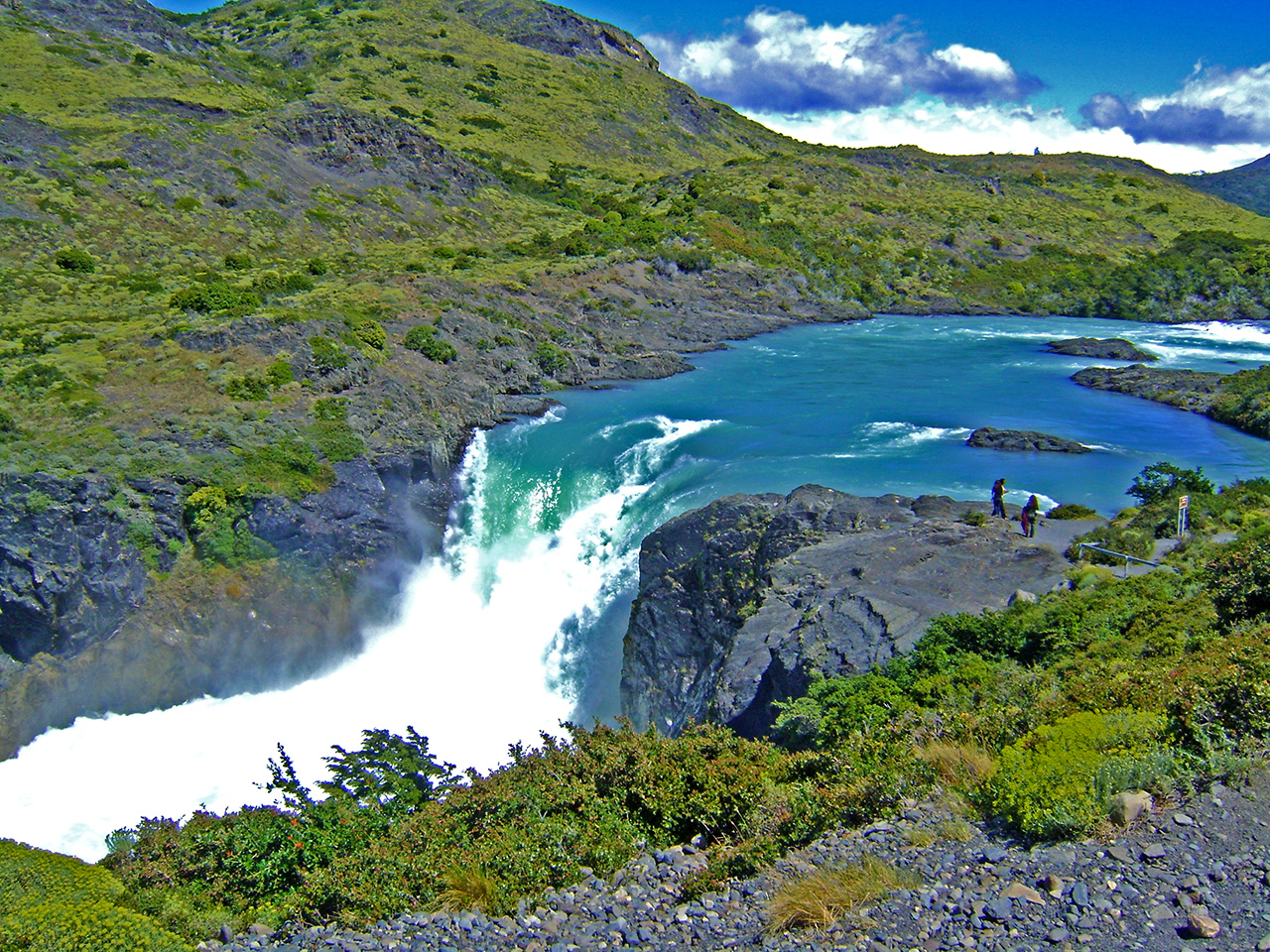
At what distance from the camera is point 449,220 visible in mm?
69750

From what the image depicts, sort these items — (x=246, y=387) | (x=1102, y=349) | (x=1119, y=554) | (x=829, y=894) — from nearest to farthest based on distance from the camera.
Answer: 1. (x=829, y=894)
2. (x=1119, y=554)
3. (x=246, y=387)
4. (x=1102, y=349)

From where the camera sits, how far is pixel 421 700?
23.6 metres

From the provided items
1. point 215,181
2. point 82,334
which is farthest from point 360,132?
point 82,334

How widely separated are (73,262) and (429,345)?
21517mm

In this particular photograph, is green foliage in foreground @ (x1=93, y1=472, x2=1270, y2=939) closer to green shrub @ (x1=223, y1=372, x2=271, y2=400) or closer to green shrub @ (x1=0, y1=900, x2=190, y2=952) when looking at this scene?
green shrub @ (x1=0, y1=900, x2=190, y2=952)

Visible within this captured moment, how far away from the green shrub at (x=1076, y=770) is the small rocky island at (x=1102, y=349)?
48977mm

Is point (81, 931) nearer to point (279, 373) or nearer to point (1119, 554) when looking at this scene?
point (1119, 554)

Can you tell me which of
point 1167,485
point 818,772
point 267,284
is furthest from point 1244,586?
point 267,284

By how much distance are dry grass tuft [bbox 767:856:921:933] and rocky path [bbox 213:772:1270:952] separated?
0.11 meters

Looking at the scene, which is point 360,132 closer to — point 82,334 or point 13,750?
point 82,334

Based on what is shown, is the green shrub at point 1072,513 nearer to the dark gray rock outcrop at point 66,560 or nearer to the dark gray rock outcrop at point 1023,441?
the dark gray rock outcrop at point 1023,441

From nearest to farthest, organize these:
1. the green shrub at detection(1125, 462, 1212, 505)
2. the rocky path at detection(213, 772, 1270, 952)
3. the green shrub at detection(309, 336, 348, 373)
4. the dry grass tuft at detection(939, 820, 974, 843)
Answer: the rocky path at detection(213, 772, 1270, 952)
the dry grass tuft at detection(939, 820, 974, 843)
the green shrub at detection(1125, 462, 1212, 505)
the green shrub at detection(309, 336, 348, 373)

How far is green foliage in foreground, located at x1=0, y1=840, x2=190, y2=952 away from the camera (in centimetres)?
780

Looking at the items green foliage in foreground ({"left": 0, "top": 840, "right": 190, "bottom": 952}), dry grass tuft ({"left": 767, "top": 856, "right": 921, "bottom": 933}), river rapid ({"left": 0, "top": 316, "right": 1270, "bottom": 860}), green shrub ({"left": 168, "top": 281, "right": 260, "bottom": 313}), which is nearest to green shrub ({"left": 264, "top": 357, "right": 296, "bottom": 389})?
river rapid ({"left": 0, "top": 316, "right": 1270, "bottom": 860})
